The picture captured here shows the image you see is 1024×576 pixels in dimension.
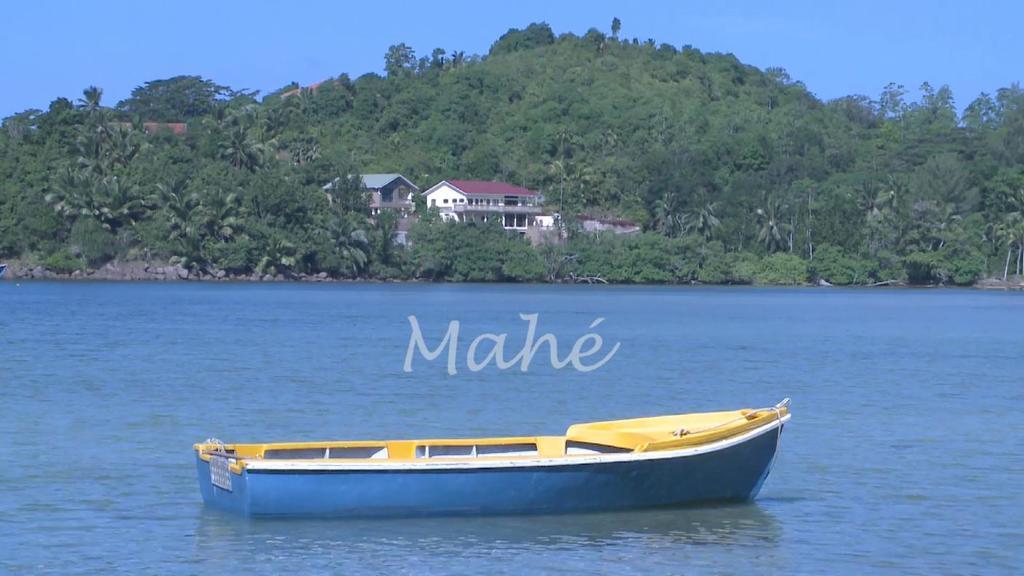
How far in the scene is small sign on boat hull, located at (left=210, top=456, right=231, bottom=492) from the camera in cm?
1789

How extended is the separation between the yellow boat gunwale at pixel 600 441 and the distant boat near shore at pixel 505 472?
14mm

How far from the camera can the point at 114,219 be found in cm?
9762

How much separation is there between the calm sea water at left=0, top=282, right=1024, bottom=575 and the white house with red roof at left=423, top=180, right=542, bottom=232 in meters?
44.9

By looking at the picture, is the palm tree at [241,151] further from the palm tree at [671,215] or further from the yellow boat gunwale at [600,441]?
the yellow boat gunwale at [600,441]

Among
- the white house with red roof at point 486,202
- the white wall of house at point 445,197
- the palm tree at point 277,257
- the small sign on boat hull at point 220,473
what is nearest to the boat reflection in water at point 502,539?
the small sign on boat hull at point 220,473

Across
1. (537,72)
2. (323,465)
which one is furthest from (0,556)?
(537,72)

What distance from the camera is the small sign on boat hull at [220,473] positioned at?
58.7ft

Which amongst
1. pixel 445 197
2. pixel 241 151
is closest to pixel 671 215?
pixel 445 197

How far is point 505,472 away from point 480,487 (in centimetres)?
37

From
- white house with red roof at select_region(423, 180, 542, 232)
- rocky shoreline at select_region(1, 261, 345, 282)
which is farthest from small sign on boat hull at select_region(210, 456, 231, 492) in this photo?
white house with red roof at select_region(423, 180, 542, 232)

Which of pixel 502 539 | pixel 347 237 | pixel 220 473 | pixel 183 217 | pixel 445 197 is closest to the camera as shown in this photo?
pixel 502 539

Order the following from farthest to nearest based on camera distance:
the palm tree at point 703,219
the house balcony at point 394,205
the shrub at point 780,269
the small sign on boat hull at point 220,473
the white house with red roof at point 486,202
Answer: the white house with red roof at point 486,202 → the house balcony at point 394,205 → the palm tree at point 703,219 → the shrub at point 780,269 → the small sign on boat hull at point 220,473

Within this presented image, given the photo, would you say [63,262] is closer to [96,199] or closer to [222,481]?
[96,199]

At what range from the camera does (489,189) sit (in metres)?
113
